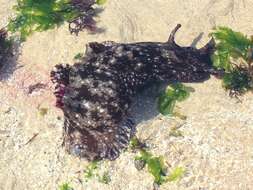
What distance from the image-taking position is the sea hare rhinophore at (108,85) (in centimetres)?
753

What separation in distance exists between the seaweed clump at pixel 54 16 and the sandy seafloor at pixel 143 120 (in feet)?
0.65

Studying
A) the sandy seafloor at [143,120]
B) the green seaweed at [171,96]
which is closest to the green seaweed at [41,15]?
the sandy seafloor at [143,120]

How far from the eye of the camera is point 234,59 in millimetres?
8797

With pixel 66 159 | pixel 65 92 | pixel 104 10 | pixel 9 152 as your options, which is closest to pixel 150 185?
pixel 66 159

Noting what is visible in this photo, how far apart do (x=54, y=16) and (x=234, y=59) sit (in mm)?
3934

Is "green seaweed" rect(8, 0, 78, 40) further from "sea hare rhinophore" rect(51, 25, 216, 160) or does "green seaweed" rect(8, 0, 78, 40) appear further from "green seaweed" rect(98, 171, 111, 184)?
"green seaweed" rect(98, 171, 111, 184)

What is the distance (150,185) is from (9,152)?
8.95 ft

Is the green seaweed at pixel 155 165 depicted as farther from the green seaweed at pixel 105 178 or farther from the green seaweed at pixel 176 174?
the green seaweed at pixel 105 178

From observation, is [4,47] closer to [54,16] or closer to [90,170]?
[54,16]

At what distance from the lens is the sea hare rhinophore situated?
24.7 feet

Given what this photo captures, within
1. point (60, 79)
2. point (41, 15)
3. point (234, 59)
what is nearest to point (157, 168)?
point (60, 79)

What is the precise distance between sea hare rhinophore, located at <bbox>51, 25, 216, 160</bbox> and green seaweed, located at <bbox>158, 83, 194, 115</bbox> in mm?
156

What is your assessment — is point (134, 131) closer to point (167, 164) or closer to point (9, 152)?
point (167, 164)

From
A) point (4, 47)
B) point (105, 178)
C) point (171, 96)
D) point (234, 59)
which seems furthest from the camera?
point (4, 47)
